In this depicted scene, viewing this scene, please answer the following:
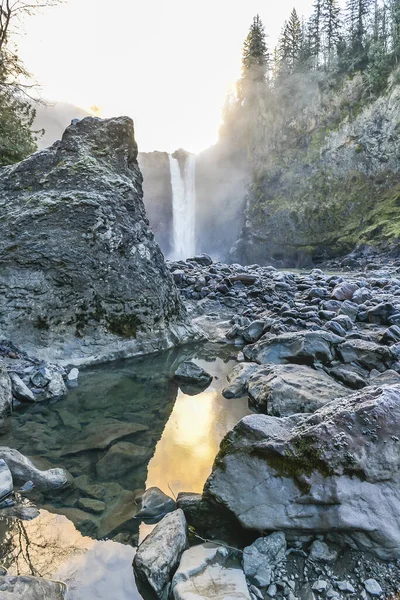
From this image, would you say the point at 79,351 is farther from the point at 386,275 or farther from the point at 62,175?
the point at 386,275

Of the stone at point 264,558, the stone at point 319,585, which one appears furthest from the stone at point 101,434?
the stone at point 319,585

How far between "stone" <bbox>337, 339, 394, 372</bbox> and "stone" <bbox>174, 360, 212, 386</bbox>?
1787 mm

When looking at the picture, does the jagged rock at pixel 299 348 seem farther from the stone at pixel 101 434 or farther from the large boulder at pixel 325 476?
the large boulder at pixel 325 476

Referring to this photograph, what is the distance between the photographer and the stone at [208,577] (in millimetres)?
1495

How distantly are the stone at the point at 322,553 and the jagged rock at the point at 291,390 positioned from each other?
162cm

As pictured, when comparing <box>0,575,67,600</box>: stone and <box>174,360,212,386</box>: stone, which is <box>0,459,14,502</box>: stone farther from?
<box>174,360,212,386</box>: stone

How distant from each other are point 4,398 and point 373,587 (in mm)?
3300

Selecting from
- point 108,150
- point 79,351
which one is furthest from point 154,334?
point 108,150

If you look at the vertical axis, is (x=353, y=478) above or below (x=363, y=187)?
below

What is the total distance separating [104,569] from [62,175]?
18.9 feet

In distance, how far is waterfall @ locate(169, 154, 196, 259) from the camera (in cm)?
3556

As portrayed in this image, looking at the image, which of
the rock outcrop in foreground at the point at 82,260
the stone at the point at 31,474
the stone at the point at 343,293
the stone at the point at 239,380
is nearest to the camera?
the stone at the point at 31,474

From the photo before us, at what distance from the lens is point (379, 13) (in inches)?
1404

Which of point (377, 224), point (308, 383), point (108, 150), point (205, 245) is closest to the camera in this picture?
point (308, 383)
